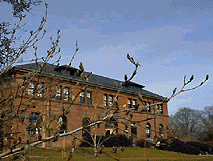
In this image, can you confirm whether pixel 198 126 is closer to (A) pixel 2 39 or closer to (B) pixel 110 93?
(B) pixel 110 93

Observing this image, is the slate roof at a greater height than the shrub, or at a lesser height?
greater

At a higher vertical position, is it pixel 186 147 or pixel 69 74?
pixel 69 74

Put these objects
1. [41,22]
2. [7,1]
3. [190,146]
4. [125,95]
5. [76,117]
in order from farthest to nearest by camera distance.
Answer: [125,95]
[190,146]
[76,117]
[7,1]
[41,22]

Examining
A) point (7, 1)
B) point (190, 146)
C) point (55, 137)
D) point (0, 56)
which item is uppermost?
point (7, 1)

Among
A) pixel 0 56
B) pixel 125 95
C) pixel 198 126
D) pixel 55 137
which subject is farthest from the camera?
pixel 198 126

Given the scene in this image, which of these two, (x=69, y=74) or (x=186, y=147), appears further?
(x=186, y=147)

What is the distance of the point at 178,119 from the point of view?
206 feet

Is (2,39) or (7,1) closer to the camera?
(2,39)

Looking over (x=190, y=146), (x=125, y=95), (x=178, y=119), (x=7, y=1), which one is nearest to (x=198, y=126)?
(x=178, y=119)

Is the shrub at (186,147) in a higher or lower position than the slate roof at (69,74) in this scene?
lower

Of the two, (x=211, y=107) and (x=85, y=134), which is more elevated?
(x=211, y=107)

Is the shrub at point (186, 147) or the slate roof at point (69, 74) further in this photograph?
the shrub at point (186, 147)

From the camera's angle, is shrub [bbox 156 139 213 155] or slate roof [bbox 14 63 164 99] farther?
shrub [bbox 156 139 213 155]

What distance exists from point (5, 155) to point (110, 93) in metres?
29.1
